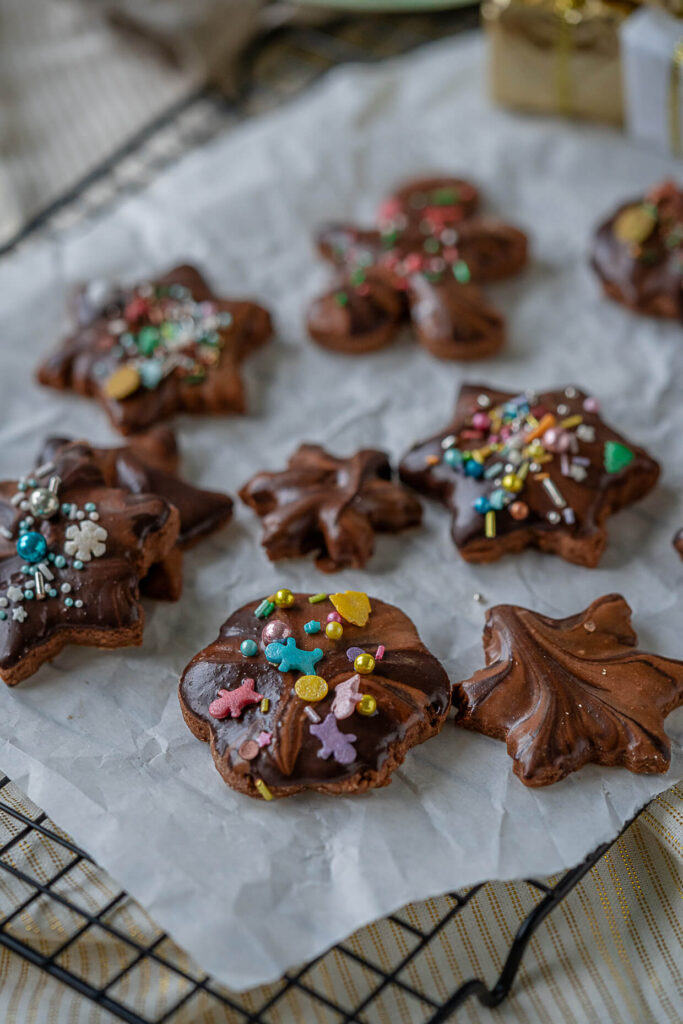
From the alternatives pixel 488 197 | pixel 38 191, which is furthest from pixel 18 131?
pixel 488 197

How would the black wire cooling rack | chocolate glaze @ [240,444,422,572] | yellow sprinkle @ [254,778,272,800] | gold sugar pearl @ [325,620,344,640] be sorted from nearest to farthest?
1. the black wire cooling rack
2. yellow sprinkle @ [254,778,272,800]
3. gold sugar pearl @ [325,620,344,640]
4. chocolate glaze @ [240,444,422,572]

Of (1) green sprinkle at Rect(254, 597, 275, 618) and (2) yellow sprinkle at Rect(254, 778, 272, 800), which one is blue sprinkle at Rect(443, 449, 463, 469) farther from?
(2) yellow sprinkle at Rect(254, 778, 272, 800)

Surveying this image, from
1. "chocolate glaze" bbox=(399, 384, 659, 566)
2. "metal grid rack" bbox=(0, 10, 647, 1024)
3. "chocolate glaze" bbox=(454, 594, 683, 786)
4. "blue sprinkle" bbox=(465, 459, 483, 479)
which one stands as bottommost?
"metal grid rack" bbox=(0, 10, 647, 1024)

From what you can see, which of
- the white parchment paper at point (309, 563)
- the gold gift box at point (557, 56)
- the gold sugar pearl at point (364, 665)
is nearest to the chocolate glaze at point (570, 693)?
the white parchment paper at point (309, 563)

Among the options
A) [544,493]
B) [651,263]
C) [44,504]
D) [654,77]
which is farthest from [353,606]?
[654,77]

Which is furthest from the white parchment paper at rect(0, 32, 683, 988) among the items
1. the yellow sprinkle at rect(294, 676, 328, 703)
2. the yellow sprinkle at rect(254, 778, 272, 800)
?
the yellow sprinkle at rect(294, 676, 328, 703)

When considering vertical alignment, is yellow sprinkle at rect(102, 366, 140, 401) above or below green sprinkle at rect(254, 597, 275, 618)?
above

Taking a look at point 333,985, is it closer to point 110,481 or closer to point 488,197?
point 110,481
